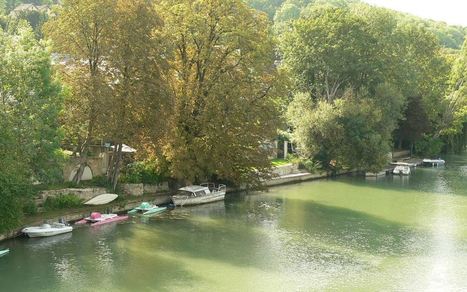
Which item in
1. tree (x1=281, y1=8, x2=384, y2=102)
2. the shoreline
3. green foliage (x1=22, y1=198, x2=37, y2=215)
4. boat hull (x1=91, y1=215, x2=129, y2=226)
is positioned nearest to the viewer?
the shoreline

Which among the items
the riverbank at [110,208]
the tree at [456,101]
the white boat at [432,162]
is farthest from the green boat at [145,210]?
the tree at [456,101]

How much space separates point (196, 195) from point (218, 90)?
7.65 metres

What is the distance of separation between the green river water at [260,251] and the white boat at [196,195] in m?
0.68

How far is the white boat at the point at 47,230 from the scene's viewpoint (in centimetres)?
2789

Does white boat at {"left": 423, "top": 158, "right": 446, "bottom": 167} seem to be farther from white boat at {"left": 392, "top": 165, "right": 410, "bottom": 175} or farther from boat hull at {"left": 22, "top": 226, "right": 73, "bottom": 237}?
boat hull at {"left": 22, "top": 226, "right": 73, "bottom": 237}

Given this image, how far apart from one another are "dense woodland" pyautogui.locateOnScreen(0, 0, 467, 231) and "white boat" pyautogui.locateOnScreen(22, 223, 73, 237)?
4.41 ft

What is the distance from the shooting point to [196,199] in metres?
38.8

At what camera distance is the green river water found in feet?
75.2

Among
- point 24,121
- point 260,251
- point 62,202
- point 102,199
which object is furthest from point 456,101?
point 24,121

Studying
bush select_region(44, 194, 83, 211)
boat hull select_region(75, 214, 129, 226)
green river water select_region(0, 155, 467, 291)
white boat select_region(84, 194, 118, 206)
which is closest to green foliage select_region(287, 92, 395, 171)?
green river water select_region(0, 155, 467, 291)

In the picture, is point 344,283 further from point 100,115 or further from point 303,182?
point 303,182

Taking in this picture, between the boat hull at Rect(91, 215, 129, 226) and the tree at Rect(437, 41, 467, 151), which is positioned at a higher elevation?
the tree at Rect(437, 41, 467, 151)

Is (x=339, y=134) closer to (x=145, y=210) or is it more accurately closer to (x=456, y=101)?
(x=145, y=210)

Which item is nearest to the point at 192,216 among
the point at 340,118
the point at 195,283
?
the point at 195,283
